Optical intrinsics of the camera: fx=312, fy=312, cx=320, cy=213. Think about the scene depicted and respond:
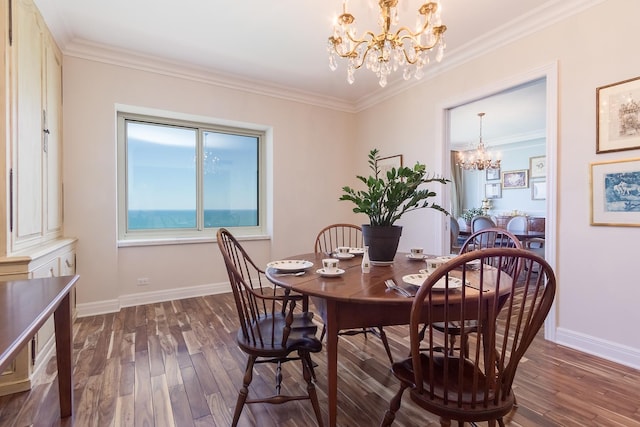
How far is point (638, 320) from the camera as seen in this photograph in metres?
2.08

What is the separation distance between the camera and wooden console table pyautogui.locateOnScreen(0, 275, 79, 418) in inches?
35.5

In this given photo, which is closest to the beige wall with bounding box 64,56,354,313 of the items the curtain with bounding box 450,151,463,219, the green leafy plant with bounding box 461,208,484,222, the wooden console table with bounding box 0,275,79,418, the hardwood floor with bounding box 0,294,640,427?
the hardwood floor with bounding box 0,294,640,427

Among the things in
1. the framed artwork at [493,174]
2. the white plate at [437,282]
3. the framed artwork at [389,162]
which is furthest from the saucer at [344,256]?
the framed artwork at [493,174]

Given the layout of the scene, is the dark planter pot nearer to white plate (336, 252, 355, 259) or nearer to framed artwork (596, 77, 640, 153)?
white plate (336, 252, 355, 259)

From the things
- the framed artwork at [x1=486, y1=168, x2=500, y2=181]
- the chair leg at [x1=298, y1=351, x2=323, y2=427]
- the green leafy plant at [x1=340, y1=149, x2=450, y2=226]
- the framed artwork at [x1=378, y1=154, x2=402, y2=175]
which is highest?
the framed artwork at [x1=486, y1=168, x2=500, y2=181]

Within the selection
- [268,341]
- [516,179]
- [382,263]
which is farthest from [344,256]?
[516,179]

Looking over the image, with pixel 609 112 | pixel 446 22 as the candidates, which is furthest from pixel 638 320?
pixel 446 22

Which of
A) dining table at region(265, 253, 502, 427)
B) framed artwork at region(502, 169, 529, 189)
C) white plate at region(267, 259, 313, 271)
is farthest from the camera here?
framed artwork at region(502, 169, 529, 189)

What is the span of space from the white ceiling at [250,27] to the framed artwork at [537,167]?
14.4 ft

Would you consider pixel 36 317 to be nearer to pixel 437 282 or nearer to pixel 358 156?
pixel 437 282

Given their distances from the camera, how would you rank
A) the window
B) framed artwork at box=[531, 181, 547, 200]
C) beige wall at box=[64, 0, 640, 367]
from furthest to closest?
framed artwork at box=[531, 181, 547, 200] → the window → beige wall at box=[64, 0, 640, 367]

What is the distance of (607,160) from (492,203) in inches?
216

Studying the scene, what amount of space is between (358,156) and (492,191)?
433cm

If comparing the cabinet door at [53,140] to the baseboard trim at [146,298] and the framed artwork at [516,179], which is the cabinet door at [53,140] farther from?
the framed artwork at [516,179]
